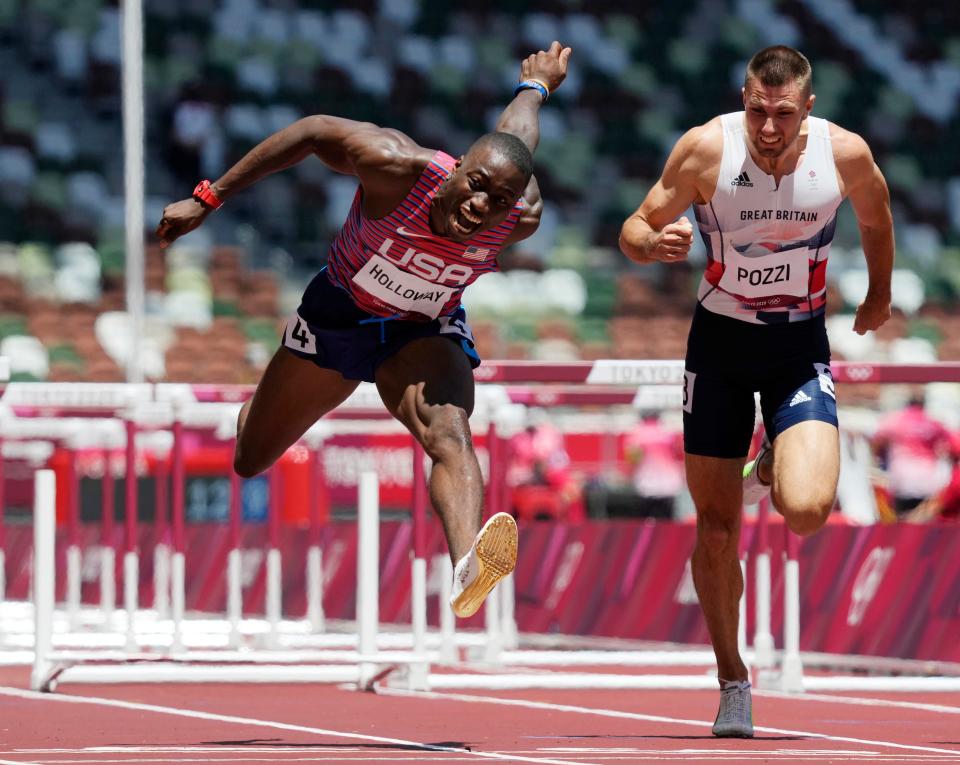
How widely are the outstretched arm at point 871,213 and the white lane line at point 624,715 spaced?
1.31 m

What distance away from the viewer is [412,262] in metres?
6.64

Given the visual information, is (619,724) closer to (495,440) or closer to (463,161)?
(463,161)

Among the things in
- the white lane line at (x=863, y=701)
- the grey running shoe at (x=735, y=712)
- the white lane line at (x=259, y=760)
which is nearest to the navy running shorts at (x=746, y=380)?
the grey running shoe at (x=735, y=712)

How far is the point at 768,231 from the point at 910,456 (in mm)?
10315

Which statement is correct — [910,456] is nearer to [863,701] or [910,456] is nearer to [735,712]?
[863,701]

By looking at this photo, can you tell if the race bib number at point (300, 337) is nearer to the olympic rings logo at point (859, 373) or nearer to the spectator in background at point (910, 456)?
the olympic rings logo at point (859, 373)

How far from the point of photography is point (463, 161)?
637cm

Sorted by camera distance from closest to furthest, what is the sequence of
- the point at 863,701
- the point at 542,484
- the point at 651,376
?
the point at 863,701, the point at 651,376, the point at 542,484

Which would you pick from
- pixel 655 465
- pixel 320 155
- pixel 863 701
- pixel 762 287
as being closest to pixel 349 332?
pixel 320 155

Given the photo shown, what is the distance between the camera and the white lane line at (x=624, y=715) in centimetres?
632

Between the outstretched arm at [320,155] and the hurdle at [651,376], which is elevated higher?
the outstretched arm at [320,155]

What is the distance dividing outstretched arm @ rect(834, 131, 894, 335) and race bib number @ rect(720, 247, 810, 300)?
8.2 inches

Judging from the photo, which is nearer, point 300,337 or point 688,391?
point 688,391

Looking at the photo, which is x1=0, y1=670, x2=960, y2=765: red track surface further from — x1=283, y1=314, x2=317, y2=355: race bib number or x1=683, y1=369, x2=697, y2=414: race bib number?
x1=283, y1=314, x2=317, y2=355: race bib number
